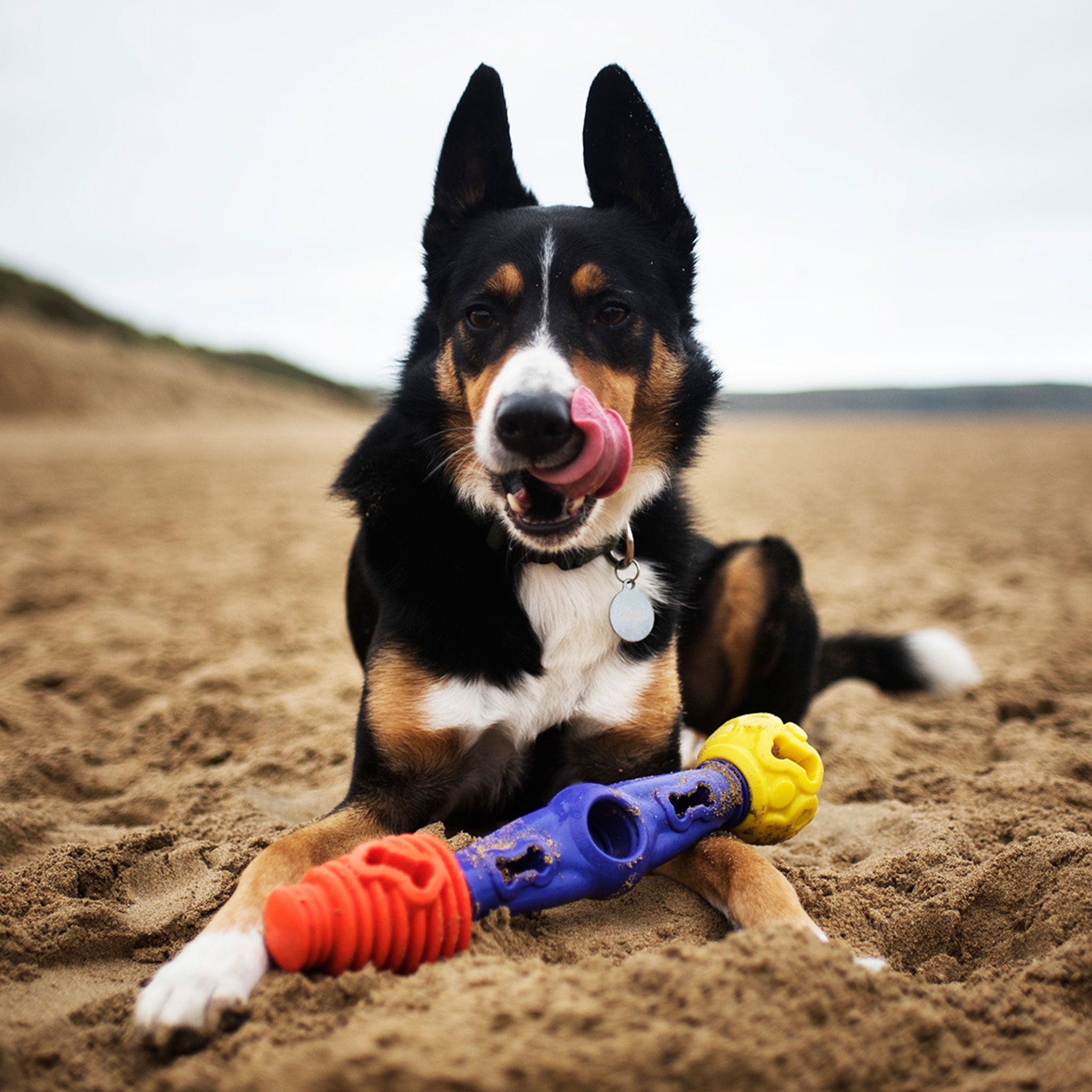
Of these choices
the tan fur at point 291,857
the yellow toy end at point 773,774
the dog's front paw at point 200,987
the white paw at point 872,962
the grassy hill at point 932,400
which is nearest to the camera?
the dog's front paw at point 200,987

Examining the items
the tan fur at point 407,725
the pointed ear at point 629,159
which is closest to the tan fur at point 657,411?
Result: the pointed ear at point 629,159

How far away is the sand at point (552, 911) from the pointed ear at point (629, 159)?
741 millimetres

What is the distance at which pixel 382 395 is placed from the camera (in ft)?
9.68

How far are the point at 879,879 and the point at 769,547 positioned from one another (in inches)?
52.2

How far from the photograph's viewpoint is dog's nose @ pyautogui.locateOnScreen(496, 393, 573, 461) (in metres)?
2.09

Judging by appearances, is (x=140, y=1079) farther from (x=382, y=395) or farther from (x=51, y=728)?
(x=51, y=728)

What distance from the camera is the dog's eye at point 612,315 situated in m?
2.56

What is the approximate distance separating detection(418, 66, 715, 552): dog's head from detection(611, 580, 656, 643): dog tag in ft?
0.56

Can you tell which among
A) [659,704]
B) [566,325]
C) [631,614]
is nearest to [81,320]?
[566,325]

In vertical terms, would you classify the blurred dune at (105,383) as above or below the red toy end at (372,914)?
above

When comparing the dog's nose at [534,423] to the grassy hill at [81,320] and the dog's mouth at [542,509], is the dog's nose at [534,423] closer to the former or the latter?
the dog's mouth at [542,509]

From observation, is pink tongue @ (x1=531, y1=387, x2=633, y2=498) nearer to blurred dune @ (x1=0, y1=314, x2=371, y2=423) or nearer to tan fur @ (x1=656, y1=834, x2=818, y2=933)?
tan fur @ (x1=656, y1=834, x2=818, y2=933)

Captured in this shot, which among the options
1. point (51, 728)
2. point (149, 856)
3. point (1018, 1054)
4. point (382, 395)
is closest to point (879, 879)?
point (1018, 1054)

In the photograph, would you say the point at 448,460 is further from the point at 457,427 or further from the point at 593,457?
the point at 593,457
